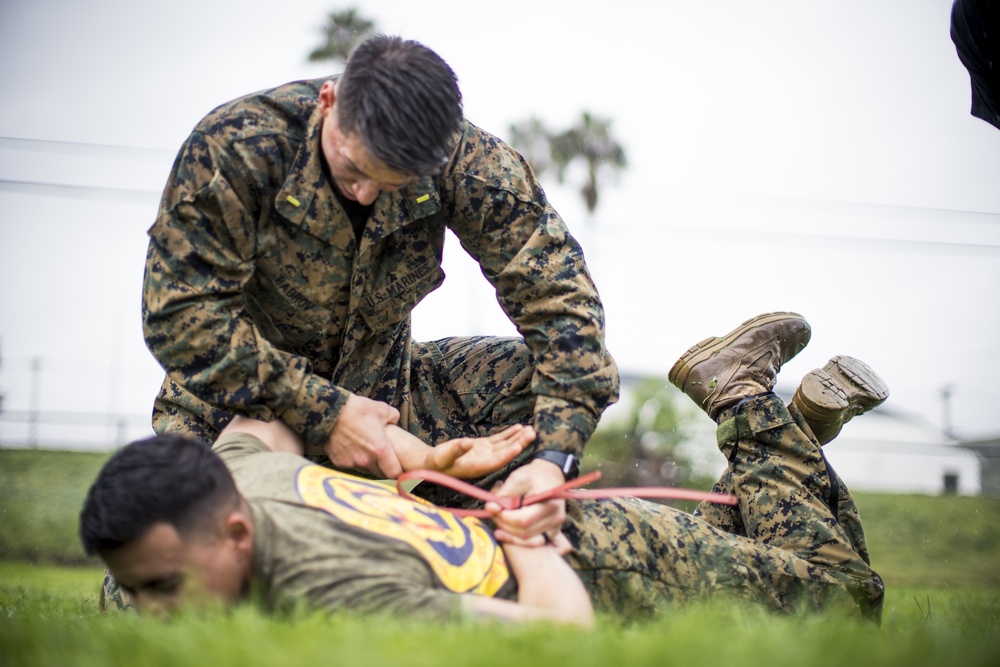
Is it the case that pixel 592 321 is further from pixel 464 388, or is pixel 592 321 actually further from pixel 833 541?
pixel 833 541

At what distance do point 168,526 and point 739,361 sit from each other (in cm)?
253

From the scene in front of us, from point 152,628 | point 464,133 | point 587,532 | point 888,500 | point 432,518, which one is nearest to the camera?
point 152,628

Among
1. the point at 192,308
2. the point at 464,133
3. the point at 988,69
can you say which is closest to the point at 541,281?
the point at 464,133

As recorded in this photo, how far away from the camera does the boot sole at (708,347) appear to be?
3.82 metres

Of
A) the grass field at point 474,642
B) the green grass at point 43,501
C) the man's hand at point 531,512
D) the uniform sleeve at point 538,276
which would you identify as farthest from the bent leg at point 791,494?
the green grass at point 43,501

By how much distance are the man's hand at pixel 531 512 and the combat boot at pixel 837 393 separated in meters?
1.60

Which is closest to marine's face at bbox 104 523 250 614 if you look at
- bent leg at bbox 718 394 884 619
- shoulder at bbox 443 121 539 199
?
shoulder at bbox 443 121 539 199

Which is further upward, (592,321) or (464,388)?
(592,321)

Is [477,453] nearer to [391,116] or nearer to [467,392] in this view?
[467,392]

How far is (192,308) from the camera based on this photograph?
2750 mm

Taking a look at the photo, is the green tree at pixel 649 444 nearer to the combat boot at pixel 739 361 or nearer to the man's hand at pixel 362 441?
the combat boot at pixel 739 361

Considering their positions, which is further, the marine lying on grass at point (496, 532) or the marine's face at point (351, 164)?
the marine's face at point (351, 164)

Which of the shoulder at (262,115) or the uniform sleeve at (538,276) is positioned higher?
the shoulder at (262,115)

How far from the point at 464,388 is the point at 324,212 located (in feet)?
3.12
